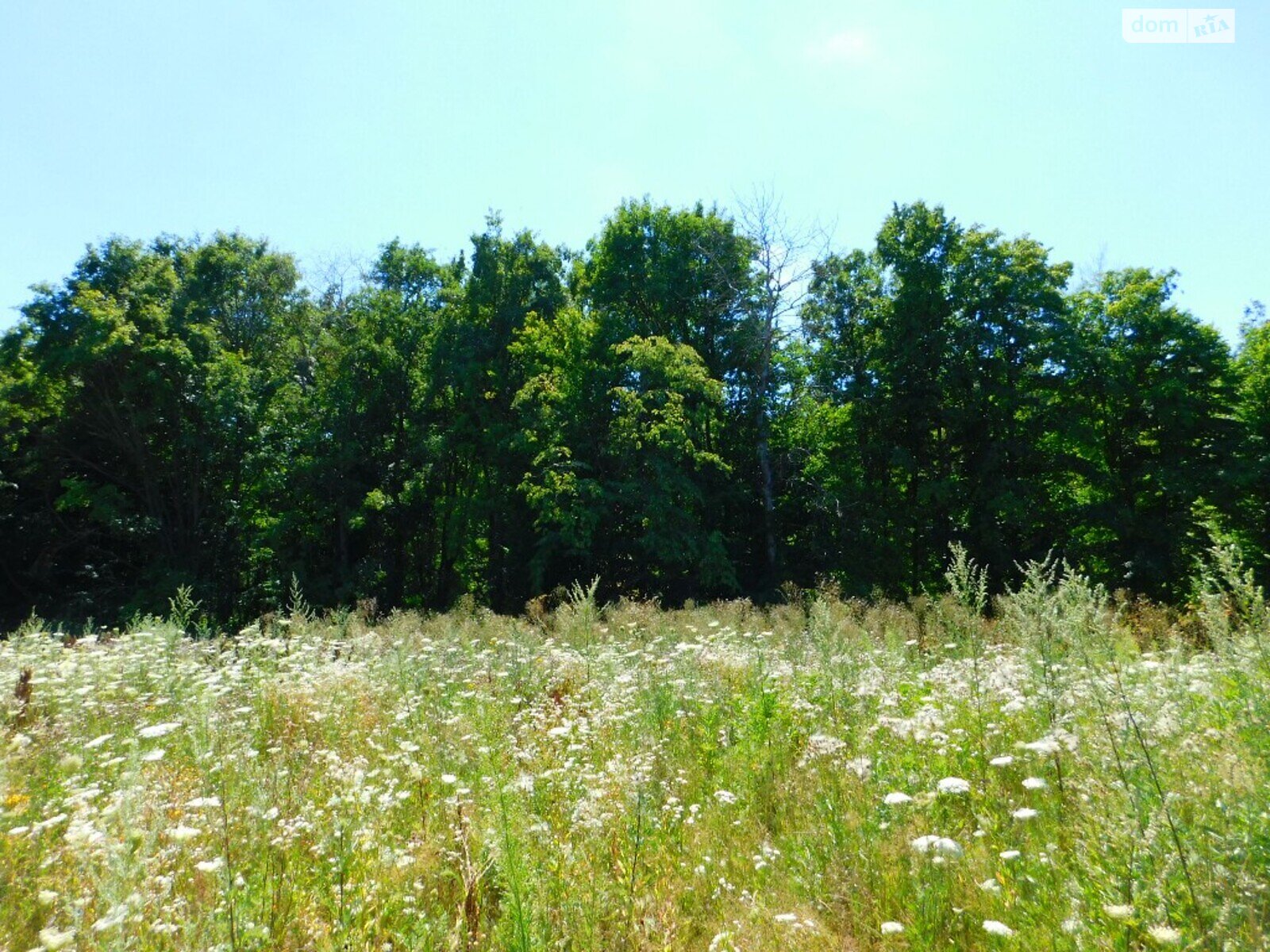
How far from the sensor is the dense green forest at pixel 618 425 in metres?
19.4

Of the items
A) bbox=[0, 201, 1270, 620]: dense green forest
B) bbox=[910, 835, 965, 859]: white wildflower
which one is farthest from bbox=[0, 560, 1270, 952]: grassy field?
bbox=[0, 201, 1270, 620]: dense green forest

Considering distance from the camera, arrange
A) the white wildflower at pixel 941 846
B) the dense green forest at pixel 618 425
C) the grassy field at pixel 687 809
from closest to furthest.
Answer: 1. the grassy field at pixel 687 809
2. the white wildflower at pixel 941 846
3. the dense green forest at pixel 618 425

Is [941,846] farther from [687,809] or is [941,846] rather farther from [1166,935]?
[687,809]

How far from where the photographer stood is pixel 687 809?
4289mm

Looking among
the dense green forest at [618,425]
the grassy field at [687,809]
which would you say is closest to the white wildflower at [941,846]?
the grassy field at [687,809]

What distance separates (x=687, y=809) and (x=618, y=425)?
15.9 metres

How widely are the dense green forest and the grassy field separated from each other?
44.3 feet

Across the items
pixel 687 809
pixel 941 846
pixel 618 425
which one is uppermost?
pixel 618 425

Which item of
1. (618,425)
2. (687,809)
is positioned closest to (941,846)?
(687,809)

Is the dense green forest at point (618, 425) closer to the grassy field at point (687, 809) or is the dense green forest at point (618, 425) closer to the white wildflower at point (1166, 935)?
the grassy field at point (687, 809)

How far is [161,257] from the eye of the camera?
979 inches

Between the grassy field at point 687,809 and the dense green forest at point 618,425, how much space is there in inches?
532

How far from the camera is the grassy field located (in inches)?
101

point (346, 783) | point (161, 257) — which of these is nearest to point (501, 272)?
point (161, 257)
